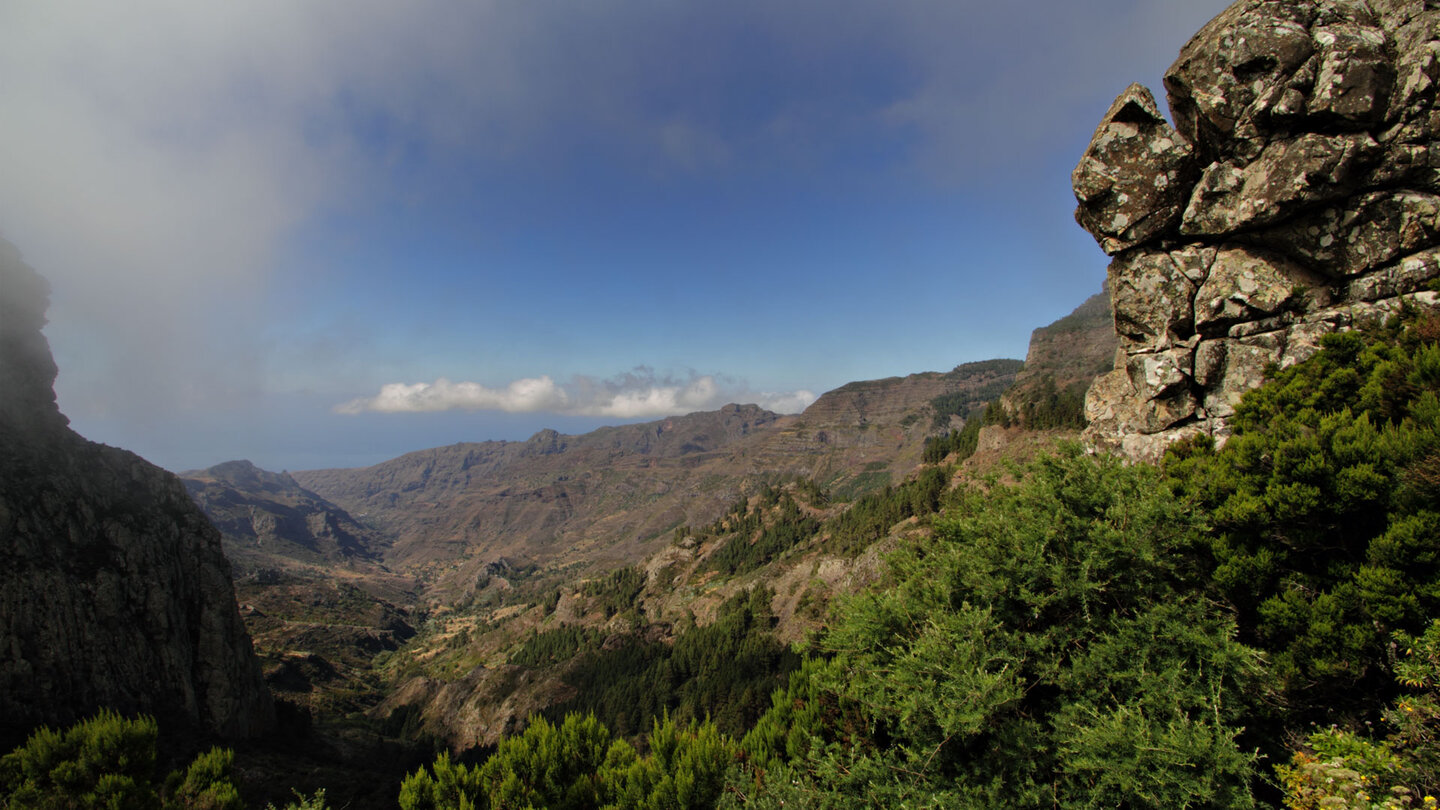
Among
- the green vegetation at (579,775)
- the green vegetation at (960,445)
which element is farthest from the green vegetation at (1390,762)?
the green vegetation at (960,445)

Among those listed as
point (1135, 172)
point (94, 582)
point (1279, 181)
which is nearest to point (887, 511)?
point (1135, 172)

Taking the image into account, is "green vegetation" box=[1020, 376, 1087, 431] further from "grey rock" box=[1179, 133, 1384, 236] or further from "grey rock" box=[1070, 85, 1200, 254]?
"grey rock" box=[1179, 133, 1384, 236]

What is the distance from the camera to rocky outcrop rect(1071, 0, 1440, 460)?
18.8 metres

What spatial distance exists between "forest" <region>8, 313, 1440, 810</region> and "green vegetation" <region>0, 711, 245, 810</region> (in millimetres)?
76

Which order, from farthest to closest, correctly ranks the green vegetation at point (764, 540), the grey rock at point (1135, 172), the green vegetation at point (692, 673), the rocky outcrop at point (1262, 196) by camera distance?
the green vegetation at point (764, 540), the green vegetation at point (692, 673), the grey rock at point (1135, 172), the rocky outcrop at point (1262, 196)

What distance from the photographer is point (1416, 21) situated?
61.0 feet

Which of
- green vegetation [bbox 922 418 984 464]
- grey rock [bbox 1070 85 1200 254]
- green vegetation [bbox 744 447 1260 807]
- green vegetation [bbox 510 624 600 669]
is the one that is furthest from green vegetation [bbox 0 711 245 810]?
green vegetation [bbox 510 624 600 669]

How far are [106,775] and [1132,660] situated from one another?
32.4 metres

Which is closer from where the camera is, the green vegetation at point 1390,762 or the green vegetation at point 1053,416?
the green vegetation at point 1390,762

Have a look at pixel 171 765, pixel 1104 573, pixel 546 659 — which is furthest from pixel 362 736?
pixel 1104 573

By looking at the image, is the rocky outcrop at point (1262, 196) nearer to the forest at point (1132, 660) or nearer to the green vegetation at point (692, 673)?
the forest at point (1132, 660)

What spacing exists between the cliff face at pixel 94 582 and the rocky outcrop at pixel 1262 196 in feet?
355

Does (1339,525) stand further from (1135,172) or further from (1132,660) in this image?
(1135,172)

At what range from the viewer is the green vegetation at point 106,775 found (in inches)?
629
